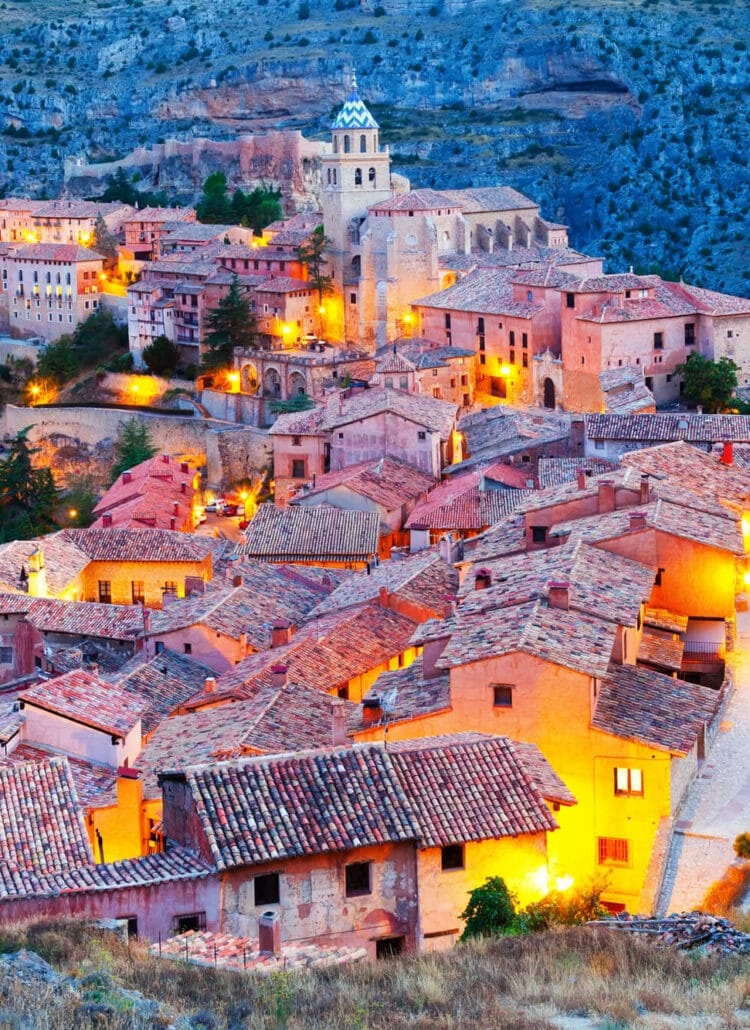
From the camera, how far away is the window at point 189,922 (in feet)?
50.1

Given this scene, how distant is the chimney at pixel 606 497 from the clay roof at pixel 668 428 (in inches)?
371

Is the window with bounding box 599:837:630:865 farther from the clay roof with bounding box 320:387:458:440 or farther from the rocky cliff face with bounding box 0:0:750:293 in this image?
the rocky cliff face with bounding box 0:0:750:293

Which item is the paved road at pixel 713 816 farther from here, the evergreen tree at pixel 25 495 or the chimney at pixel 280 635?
the evergreen tree at pixel 25 495

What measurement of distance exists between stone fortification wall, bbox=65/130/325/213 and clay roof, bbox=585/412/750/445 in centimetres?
4200

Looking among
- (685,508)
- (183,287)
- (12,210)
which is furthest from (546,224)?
(685,508)

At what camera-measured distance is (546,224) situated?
63.7 metres

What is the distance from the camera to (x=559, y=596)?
826 inches

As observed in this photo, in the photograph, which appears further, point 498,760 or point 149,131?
point 149,131

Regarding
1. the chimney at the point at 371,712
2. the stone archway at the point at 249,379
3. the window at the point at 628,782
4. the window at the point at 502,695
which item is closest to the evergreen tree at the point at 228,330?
the stone archway at the point at 249,379

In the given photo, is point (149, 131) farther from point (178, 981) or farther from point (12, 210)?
point (178, 981)

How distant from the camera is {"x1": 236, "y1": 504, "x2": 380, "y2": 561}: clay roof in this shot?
34531mm

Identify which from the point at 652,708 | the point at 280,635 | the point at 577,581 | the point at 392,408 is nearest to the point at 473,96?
the point at 392,408

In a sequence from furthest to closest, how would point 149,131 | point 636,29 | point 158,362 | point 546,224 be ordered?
point 149,131
point 636,29
point 546,224
point 158,362

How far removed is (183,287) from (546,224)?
Result: 13371 millimetres
